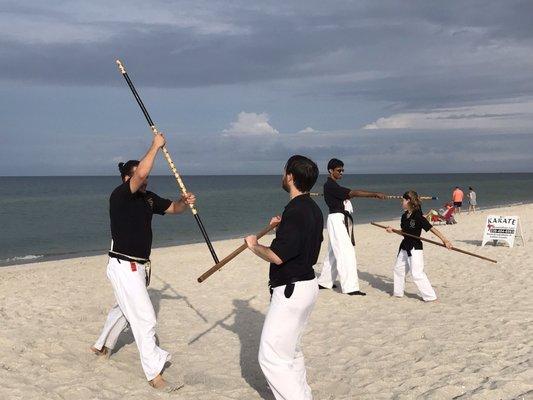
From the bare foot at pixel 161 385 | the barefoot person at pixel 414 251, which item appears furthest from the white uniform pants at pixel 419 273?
the bare foot at pixel 161 385

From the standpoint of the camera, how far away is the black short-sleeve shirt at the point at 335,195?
9.21m

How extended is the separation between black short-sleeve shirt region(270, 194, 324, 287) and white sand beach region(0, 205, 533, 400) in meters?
1.85

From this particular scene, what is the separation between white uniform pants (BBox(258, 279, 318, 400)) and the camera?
4.39 metres

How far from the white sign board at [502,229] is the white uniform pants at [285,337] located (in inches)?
527

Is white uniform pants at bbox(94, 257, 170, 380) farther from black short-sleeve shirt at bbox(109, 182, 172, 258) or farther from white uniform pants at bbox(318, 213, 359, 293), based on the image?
white uniform pants at bbox(318, 213, 359, 293)

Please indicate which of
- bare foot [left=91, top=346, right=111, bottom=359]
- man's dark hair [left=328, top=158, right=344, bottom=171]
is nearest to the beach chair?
man's dark hair [left=328, top=158, right=344, bottom=171]

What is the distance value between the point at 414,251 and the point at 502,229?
8.05 m

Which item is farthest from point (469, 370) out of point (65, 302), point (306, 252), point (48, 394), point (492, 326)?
point (65, 302)

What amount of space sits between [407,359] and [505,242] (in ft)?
39.7

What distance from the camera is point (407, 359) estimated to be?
641 cm

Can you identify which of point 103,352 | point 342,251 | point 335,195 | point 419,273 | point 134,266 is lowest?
point 103,352

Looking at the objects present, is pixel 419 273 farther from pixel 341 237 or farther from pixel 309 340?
pixel 309 340

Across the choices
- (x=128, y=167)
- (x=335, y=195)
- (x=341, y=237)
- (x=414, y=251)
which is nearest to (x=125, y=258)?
(x=128, y=167)

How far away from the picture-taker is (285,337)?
442 cm
